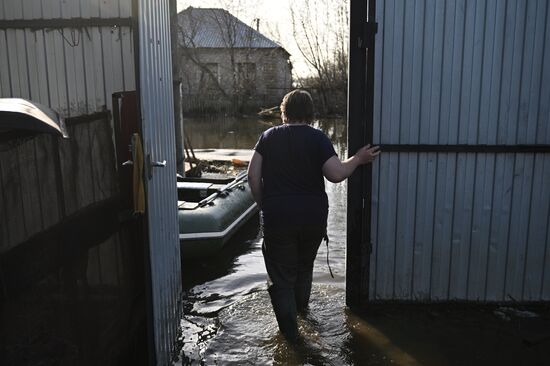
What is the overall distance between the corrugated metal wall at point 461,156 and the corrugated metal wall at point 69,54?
6.36 feet

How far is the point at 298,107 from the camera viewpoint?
3.93m

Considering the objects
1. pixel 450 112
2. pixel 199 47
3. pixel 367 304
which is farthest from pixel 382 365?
pixel 199 47

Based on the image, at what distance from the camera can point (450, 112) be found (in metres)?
4.33

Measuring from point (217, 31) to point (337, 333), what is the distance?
132 ft

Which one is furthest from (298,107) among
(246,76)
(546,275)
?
(246,76)

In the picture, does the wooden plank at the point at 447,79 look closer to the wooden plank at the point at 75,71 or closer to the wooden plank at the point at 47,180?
the wooden plank at the point at 75,71

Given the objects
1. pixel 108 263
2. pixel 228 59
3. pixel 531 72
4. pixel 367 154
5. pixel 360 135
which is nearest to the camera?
pixel 108 263

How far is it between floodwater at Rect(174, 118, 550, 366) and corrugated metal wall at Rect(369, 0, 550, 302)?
297mm

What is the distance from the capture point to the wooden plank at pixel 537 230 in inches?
173

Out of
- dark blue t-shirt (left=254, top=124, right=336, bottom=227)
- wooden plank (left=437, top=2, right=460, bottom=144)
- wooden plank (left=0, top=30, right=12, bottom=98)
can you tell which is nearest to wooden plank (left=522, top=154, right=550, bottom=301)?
wooden plank (left=437, top=2, right=460, bottom=144)

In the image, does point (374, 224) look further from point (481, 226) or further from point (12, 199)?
point (12, 199)

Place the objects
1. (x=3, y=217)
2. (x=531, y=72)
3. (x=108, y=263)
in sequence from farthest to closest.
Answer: (x=531, y=72) < (x=108, y=263) < (x=3, y=217)

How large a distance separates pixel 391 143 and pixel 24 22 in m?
2.96

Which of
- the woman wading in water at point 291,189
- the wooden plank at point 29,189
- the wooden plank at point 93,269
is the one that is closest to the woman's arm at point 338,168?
the woman wading in water at point 291,189
